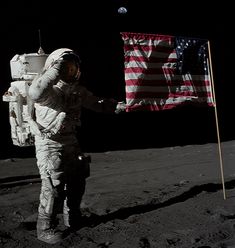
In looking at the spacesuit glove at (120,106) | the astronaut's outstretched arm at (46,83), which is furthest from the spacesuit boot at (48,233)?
the spacesuit glove at (120,106)

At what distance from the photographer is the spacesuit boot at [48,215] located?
3.82 metres

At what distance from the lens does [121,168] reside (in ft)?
24.2

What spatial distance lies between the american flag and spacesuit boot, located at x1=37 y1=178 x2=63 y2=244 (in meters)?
1.73

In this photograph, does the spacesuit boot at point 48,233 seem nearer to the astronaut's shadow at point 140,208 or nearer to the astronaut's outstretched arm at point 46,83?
the astronaut's shadow at point 140,208

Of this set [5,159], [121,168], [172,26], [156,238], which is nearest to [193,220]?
[156,238]

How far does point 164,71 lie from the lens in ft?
17.6

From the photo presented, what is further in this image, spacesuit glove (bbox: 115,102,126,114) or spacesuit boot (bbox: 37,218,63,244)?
spacesuit glove (bbox: 115,102,126,114)

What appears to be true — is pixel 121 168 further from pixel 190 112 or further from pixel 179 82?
pixel 190 112

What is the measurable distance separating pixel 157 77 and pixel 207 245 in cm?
236

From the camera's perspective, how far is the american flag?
5256 millimetres

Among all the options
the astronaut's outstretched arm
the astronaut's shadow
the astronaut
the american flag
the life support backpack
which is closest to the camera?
the astronaut's outstretched arm

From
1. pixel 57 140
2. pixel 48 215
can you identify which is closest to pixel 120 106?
pixel 57 140

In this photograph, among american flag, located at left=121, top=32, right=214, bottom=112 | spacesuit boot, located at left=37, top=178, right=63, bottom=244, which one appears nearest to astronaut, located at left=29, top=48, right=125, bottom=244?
spacesuit boot, located at left=37, top=178, right=63, bottom=244

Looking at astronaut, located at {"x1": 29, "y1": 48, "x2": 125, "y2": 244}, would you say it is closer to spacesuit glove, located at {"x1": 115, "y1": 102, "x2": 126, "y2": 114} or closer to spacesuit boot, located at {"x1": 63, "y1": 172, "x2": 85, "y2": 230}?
spacesuit boot, located at {"x1": 63, "y1": 172, "x2": 85, "y2": 230}
